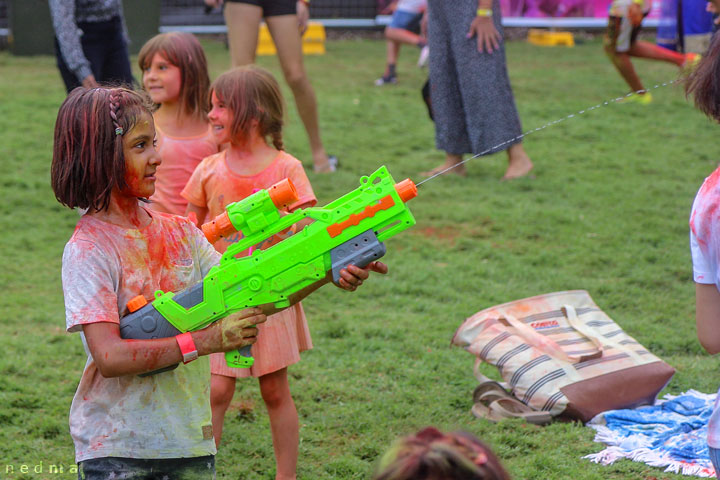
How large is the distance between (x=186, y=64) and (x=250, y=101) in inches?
29.6

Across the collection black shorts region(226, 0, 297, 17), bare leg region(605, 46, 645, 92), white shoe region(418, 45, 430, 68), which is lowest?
white shoe region(418, 45, 430, 68)

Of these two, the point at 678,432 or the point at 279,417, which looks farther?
the point at 678,432

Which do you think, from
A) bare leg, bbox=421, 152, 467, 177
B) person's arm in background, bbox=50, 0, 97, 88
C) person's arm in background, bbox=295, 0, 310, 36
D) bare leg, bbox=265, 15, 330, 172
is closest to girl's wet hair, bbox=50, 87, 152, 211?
person's arm in background, bbox=50, 0, 97, 88

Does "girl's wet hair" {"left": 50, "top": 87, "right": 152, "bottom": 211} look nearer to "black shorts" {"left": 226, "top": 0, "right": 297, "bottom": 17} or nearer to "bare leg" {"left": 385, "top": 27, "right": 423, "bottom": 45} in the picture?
"black shorts" {"left": 226, "top": 0, "right": 297, "bottom": 17}

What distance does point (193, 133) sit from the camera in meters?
3.97

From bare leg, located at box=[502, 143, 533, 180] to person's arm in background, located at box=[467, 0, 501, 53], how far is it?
89cm

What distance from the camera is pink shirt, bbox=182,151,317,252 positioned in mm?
3357

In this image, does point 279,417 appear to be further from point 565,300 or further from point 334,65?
point 334,65

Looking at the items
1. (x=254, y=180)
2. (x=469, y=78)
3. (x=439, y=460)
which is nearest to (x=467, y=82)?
(x=469, y=78)

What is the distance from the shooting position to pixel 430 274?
5609 millimetres

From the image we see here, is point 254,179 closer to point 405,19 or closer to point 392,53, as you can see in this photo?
point 392,53

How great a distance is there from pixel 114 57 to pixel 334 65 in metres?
7.21

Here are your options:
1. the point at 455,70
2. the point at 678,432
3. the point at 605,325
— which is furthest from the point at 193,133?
the point at 455,70

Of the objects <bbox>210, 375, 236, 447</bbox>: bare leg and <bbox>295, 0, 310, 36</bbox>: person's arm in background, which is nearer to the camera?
<bbox>210, 375, 236, 447</bbox>: bare leg
